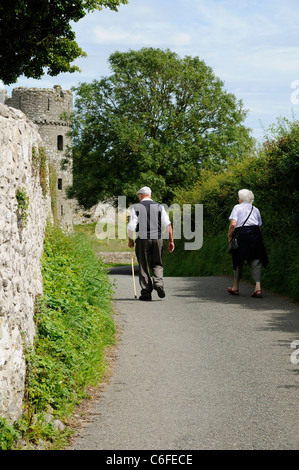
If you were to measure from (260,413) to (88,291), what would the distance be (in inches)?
180

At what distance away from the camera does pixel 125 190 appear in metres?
34.4

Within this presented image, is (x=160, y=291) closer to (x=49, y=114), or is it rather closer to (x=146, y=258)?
(x=146, y=258)

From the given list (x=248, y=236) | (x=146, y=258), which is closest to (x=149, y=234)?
(x=146, y=258)

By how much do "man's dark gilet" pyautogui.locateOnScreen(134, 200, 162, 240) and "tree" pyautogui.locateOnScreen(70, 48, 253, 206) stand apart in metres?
22.8

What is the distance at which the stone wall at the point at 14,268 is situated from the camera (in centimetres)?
529

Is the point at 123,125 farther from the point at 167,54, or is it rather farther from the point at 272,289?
the point at 272,289

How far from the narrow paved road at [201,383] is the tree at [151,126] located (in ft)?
82.2

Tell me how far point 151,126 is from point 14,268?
31.9 meters

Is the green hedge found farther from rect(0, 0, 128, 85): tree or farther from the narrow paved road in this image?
rect(0, 0, 128, 85): tree

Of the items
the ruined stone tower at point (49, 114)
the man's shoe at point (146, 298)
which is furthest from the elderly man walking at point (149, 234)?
the ruined stone tower at point (49, 114)

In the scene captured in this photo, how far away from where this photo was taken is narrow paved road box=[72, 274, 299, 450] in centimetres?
512

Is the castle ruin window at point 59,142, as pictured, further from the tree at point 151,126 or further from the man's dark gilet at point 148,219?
the man's dark gilet at point 148,219

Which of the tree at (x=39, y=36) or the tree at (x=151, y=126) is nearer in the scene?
the tree at (x=39, y=36)

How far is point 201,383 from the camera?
262 inches
